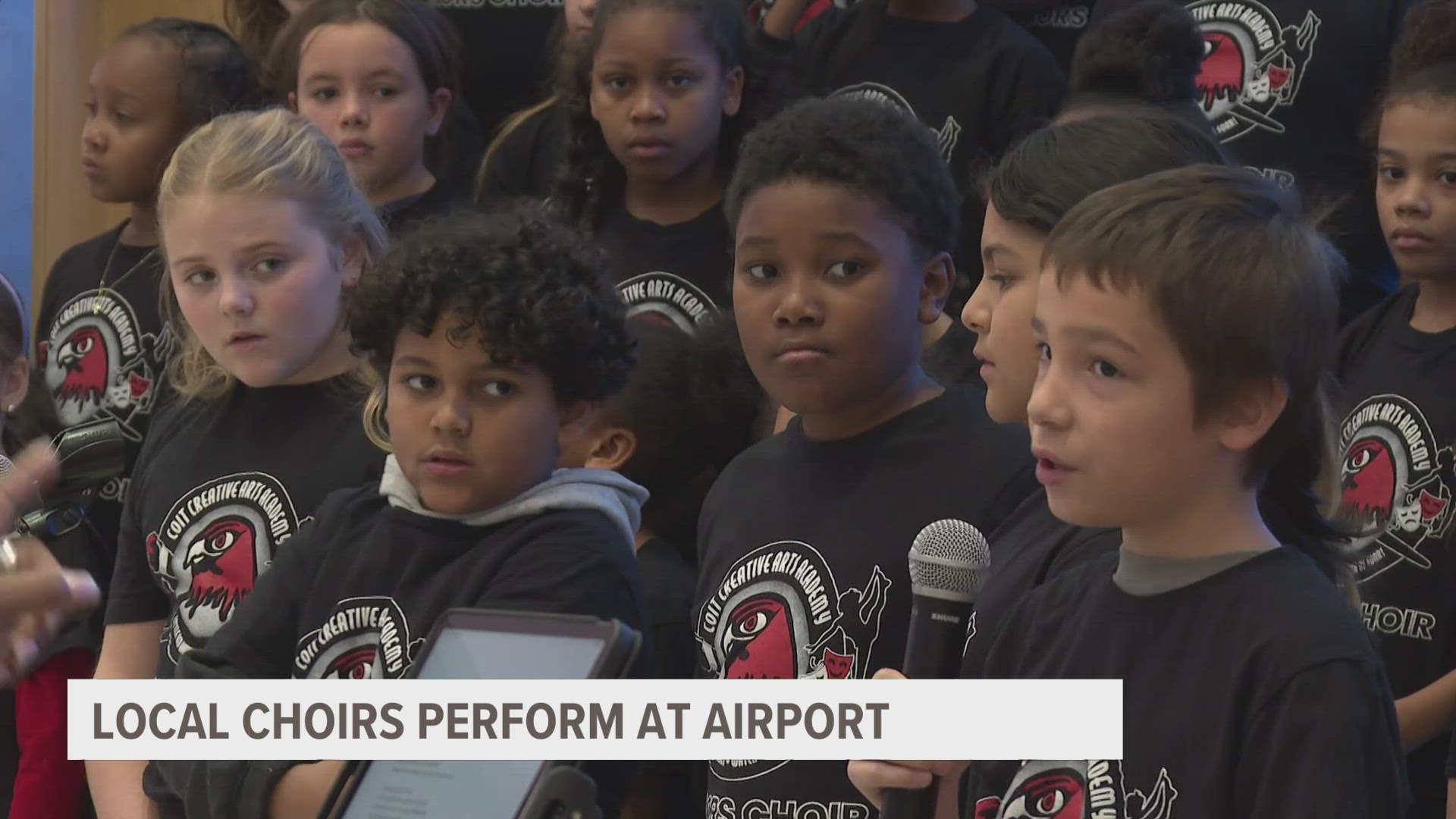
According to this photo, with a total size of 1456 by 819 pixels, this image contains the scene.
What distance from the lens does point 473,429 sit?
208 cm

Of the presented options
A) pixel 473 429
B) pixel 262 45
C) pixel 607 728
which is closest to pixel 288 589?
pixel 473 429

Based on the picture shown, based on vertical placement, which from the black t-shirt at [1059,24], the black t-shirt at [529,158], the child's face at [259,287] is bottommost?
the child's face at [259,287]

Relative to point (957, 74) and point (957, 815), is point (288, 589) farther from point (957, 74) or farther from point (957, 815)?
point (957, 74)

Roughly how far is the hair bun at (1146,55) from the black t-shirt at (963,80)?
22 cm

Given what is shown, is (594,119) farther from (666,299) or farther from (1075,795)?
(1075,795)

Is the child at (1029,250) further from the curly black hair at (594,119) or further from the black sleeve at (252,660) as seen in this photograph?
the curly black hair at (594,119)

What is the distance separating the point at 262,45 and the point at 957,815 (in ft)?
9.49

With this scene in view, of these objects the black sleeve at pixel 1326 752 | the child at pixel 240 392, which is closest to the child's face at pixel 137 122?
the child at pixel 240 392

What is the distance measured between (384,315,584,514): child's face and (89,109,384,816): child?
1.02ft

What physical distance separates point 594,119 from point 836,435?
1.32 m

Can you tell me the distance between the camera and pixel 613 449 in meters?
2.66

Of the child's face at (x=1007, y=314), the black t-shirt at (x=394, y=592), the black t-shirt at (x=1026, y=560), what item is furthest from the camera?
the black t-shirt at (x=394, y=592)

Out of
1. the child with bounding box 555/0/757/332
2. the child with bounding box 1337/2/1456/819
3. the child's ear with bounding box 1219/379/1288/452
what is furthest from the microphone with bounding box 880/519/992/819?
the child with bounding box 555/0/757/332

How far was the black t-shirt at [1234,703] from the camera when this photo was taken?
1.38m
